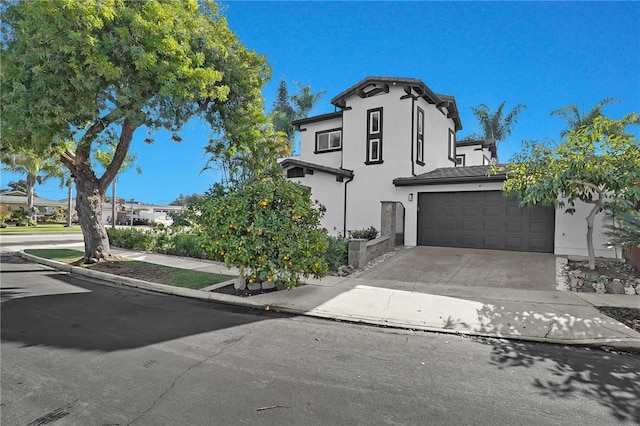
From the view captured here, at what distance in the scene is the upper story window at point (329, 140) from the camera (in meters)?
18.2

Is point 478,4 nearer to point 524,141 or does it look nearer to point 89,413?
point 524,141

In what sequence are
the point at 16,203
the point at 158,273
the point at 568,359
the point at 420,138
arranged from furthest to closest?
1. the point at 16,203
2. the point at 420,138
3. the point at 158,273
4. the point at 568,359

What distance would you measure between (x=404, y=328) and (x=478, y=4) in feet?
41.4

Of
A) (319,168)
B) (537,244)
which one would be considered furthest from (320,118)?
(537,244)

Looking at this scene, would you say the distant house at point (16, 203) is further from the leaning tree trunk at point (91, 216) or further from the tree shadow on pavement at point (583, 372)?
the tree shadow on pavement at point (583, 372)

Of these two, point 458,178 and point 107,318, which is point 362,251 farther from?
point 107,318

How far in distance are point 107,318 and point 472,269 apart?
9428 mm

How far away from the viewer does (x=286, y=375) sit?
11.7ft

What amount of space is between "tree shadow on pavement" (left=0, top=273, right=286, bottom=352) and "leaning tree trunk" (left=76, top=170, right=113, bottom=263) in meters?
3.87

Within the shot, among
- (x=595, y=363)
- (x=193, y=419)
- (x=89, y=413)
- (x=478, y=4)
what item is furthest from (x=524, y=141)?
(x=89, y=413)

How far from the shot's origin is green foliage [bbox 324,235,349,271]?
10157 mm

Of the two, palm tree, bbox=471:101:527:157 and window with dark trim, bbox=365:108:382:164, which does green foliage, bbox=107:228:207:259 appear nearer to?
window with dark trim, bbox=365:108:382:164

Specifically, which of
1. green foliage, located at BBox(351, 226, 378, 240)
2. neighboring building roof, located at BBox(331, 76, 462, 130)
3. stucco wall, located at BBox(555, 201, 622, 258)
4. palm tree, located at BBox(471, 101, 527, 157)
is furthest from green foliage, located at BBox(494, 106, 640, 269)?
palm tree, located at BBox(471, 101, 527, 157)

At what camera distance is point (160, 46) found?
8.91 m
